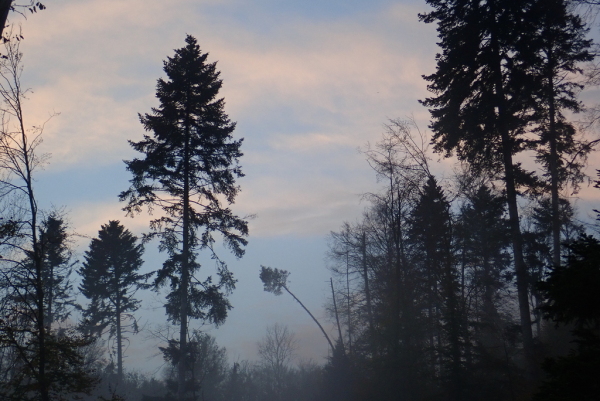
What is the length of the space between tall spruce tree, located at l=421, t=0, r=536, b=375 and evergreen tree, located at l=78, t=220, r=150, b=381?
83.8ft

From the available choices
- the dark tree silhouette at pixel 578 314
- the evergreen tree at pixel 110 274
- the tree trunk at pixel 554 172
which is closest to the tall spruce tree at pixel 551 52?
the tree trunk at pixel 554 172

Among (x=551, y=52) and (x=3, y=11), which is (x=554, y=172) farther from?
(x=3, y=11)

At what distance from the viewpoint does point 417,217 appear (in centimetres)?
2884

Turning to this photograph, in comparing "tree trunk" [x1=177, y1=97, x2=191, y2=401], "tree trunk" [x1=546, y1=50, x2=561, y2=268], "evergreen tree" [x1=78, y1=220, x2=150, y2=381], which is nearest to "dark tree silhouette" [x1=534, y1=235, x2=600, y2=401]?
"tree trunk" [x1=546, y1=50, x2=561, y2=268]

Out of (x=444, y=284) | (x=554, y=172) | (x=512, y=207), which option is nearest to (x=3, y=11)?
(x=512, y=207)

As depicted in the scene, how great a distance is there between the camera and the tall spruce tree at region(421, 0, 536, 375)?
56.7 ft

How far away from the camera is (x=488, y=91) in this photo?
1798cm

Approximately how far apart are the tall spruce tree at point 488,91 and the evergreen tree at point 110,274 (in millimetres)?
25556

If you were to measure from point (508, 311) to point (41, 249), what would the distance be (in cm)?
3449

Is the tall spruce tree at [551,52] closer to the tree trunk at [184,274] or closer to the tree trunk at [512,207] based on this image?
the tree trunk at [512,207]

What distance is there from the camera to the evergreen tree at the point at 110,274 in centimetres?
3491

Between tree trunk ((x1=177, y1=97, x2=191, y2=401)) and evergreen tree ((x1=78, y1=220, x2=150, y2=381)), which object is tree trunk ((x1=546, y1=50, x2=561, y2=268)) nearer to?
tree trunk ((x1=177, y1=97, x2=191, y2=401))

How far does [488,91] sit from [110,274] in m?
29.2

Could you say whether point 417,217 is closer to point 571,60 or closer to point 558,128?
point 558,128
